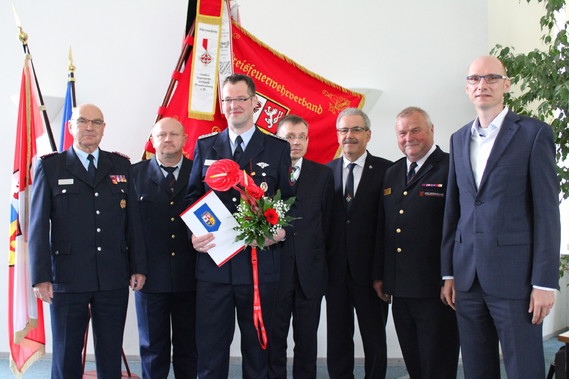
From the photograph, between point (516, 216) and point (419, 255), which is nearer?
point (516, 216)

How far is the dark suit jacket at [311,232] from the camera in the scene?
2643 mm

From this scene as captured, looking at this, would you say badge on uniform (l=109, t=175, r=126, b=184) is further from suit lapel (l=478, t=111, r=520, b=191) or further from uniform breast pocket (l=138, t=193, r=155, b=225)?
suit lapel (l=478, t=111, r=520, b=191)

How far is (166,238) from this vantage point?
2670 mm

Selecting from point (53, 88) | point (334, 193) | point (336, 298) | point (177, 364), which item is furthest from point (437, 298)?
point (53, 88)

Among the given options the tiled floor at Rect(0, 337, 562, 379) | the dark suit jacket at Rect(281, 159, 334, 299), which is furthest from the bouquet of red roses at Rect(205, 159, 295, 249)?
the tiled floor at Rect(0, 337, 562, 379)

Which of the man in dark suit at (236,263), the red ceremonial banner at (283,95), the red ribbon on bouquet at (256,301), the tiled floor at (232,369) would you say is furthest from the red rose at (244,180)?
the tiled floor at (232,369)

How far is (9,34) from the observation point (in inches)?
147

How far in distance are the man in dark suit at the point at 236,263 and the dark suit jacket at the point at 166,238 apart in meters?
0.49

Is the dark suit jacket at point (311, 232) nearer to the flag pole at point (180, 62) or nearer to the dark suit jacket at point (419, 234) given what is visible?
the dark suit jacket at point (419, 234)

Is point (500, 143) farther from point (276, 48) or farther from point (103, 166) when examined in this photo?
point (276, 48)

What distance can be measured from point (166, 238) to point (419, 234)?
1.35 metres

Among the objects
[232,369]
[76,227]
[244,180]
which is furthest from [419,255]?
[232,369]

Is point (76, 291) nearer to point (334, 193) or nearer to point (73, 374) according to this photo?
point (73, 374)

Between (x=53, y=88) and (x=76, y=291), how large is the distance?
2064 mm
